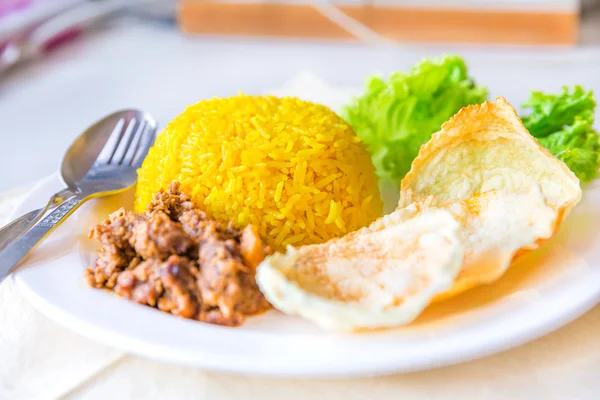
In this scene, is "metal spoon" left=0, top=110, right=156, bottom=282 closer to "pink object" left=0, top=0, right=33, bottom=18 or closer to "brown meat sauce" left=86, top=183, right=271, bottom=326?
"brown meat sauce" left=86, top=183, right=271, bottom=326

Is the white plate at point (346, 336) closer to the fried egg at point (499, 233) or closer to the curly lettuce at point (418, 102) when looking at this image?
the fried egg at point (499, 233)

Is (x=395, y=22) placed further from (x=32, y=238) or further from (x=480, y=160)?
(x=32, y=238)

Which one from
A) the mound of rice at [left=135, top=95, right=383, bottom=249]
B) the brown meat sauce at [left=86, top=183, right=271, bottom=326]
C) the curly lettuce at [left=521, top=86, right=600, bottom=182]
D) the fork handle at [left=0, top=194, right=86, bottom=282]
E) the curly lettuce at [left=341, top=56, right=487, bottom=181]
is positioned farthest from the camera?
the curly lettuce at [left=341, top=56, right=487, bottom=181]

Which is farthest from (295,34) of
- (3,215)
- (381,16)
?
(3,215)

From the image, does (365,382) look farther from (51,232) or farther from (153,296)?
(51,232)

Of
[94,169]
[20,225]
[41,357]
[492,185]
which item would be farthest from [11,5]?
[492,185]

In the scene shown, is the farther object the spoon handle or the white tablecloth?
the spoon handle

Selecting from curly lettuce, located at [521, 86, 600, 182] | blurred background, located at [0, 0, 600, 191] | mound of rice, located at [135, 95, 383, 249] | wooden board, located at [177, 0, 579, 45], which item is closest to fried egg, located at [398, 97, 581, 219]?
mound of rice, located at [135, 95, 383, 249]

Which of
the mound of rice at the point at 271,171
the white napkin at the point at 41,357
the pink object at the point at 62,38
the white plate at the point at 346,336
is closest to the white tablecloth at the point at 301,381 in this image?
the white napkin at the point at 41,357
